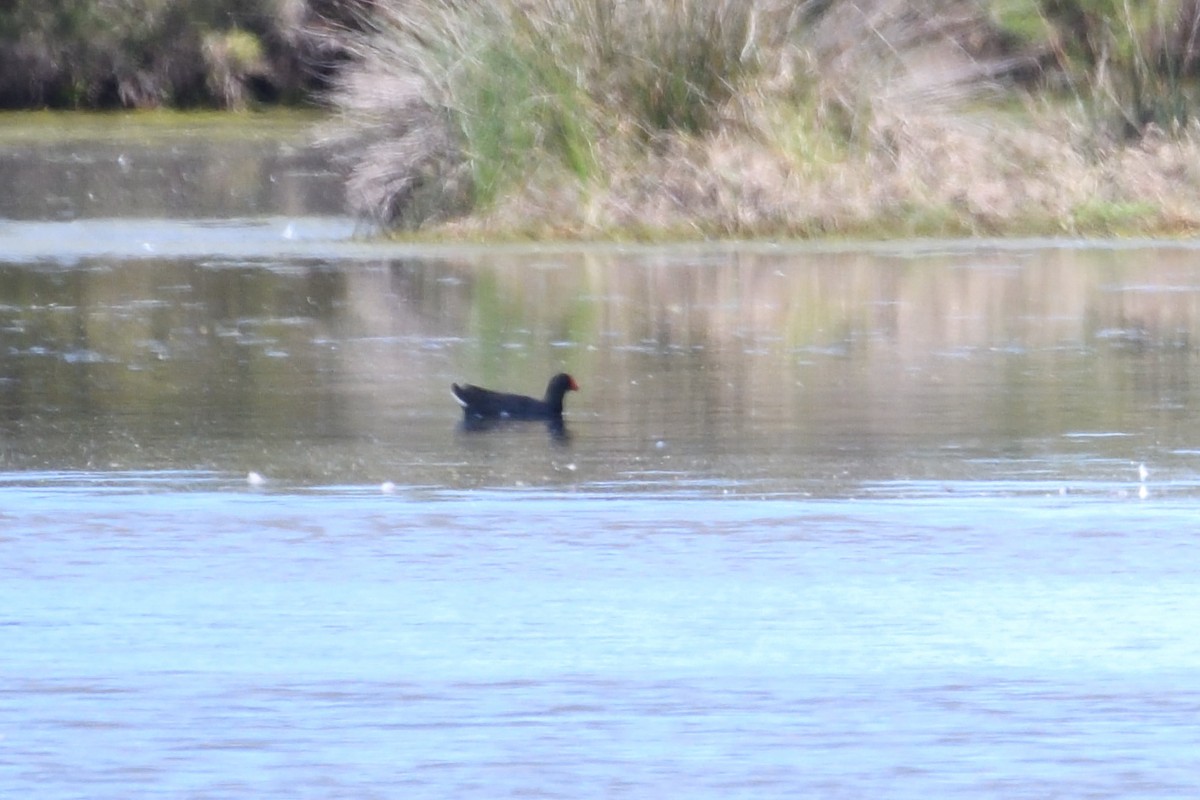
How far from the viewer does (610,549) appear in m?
9.25

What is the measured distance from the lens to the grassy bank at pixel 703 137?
21828 mm

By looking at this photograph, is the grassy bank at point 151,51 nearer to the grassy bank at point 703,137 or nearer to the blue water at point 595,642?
the grassy bank at point 703,137

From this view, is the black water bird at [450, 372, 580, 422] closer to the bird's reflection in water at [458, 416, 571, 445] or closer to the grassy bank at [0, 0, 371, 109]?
the bird's reflection in water at [458, 416, 571, 445]

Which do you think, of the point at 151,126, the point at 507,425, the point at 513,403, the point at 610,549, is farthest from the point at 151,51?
the point at 610,549

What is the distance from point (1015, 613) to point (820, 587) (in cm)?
64

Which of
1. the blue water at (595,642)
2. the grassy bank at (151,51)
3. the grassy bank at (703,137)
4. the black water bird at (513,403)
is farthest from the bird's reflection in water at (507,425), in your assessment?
the grassy bank at (151,51)

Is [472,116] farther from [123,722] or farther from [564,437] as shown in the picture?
[123,722]

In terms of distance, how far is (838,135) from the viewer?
2225 centimetres

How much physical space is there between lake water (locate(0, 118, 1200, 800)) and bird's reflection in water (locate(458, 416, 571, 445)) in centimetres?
7

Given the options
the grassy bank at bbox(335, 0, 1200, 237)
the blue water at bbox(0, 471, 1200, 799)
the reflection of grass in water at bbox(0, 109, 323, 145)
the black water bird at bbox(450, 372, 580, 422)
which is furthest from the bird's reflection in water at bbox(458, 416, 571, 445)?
the reflection of grass in water at bbox(0, 109, 323, 145)

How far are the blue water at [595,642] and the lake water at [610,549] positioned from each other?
18mm

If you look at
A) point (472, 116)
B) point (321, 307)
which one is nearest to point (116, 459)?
point (321, 307)

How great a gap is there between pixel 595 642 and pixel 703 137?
14.4m

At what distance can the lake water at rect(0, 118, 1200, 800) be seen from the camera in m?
6.92
